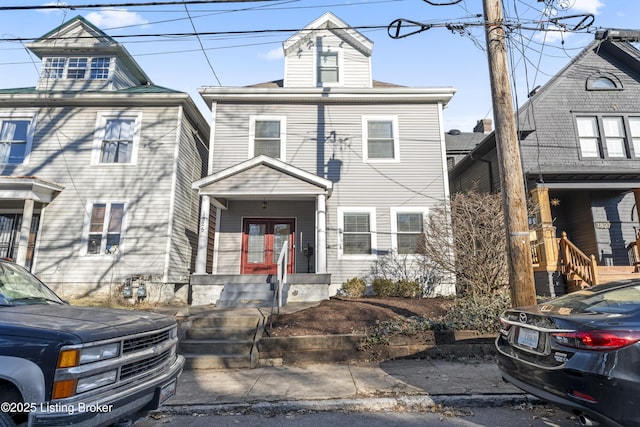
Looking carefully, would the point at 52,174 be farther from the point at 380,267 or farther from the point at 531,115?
the point at 531,115

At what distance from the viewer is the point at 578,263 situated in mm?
9836

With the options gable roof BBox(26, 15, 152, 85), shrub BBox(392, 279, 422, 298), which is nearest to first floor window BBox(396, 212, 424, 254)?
shrub BBox(392, 279, 422, 298)

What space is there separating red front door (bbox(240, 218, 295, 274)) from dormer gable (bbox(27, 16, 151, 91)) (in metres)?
7.48

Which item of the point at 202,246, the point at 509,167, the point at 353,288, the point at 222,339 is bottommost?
the point at 222,339

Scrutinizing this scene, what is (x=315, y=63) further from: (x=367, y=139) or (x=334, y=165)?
(x=334, y=165)

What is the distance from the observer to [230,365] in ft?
18.3

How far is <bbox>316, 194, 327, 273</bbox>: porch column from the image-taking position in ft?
32.9

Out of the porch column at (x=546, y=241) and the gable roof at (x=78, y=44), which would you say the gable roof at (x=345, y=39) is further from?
the porch column at (x=546, y=241)

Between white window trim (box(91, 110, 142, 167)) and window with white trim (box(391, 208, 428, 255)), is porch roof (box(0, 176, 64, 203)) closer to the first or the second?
white window trim (box(91, 110, 142, 167))

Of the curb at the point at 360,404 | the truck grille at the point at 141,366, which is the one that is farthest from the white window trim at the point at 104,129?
the truck grille at the point at 141,366

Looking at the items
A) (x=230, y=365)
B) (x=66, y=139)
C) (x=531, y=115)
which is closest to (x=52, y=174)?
(x=66, y=139)

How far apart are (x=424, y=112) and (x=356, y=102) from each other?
8.01ft

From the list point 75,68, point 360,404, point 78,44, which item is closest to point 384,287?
point 360,404

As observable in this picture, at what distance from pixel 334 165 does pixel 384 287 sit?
14.5 feet
